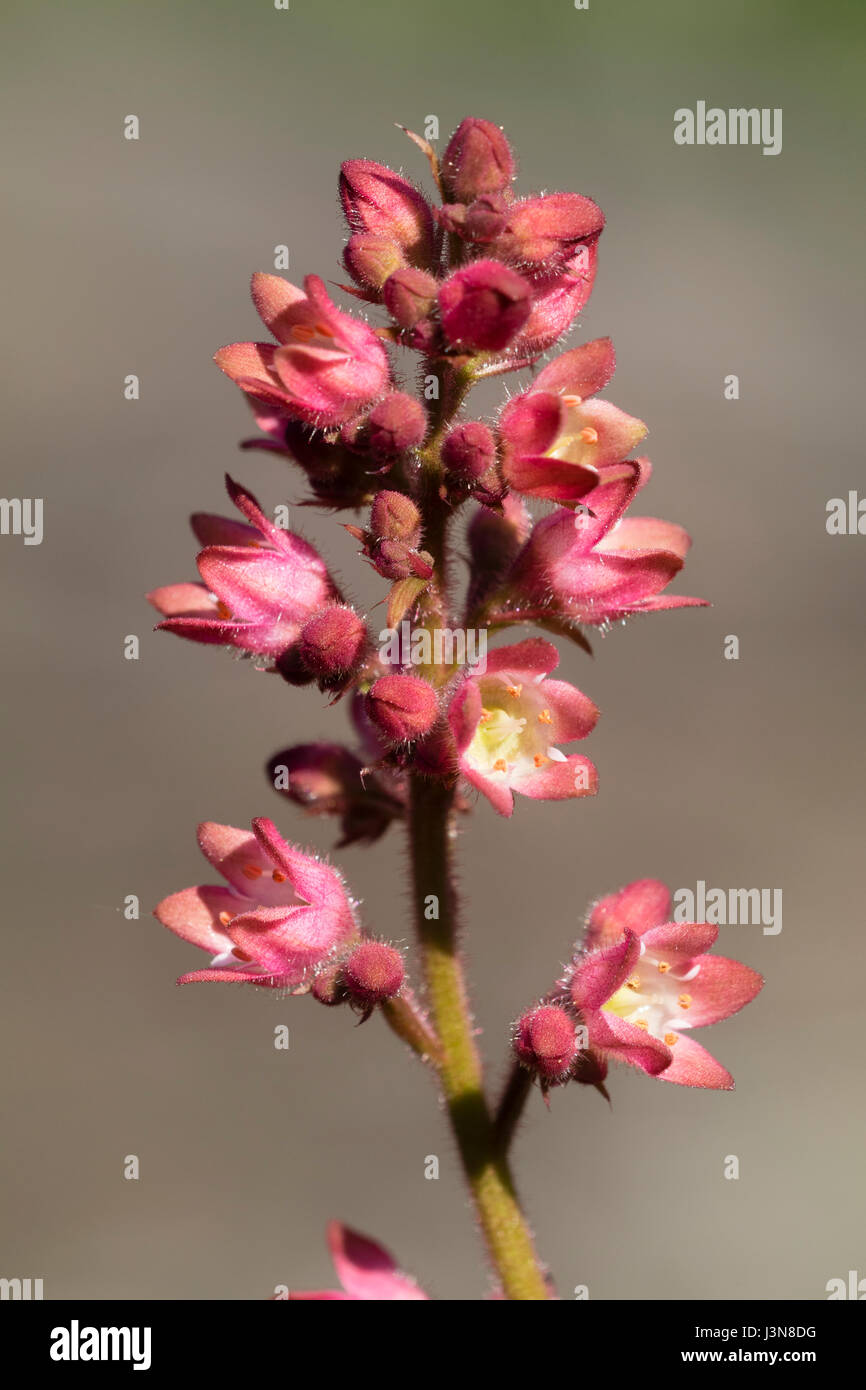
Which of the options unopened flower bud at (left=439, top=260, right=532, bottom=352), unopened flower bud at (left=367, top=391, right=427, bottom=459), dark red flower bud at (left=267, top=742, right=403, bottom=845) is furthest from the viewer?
dark red flower bud at (left=267, top=742, right=403, bottom=845)

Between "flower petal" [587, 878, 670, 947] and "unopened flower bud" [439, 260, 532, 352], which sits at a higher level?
"unopened flower bud" [439, 260, 532, 352]

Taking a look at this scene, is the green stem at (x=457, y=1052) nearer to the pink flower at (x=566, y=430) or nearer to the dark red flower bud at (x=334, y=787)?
the dark red flower bud at (x=334, y=787)

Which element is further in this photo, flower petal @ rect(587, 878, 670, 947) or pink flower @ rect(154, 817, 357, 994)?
flower petal @ rect(587, 878, 670, 947)

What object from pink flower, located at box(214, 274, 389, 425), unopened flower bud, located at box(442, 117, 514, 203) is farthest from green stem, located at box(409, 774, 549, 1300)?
unopened flower bud, located at box(442, 117, 514, 203)

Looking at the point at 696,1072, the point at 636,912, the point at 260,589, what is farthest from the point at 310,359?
the point at 696,1072

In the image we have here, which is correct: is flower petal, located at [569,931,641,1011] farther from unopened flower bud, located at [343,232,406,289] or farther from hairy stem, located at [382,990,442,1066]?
unopened flower bud, located at [343,232,406,289]

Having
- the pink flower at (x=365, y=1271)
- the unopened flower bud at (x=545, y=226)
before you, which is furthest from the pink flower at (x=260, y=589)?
the pink flower at (x=365, y=1271)

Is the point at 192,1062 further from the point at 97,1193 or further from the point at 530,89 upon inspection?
the point at 530,89

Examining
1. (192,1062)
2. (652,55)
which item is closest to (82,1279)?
(192,1062)
